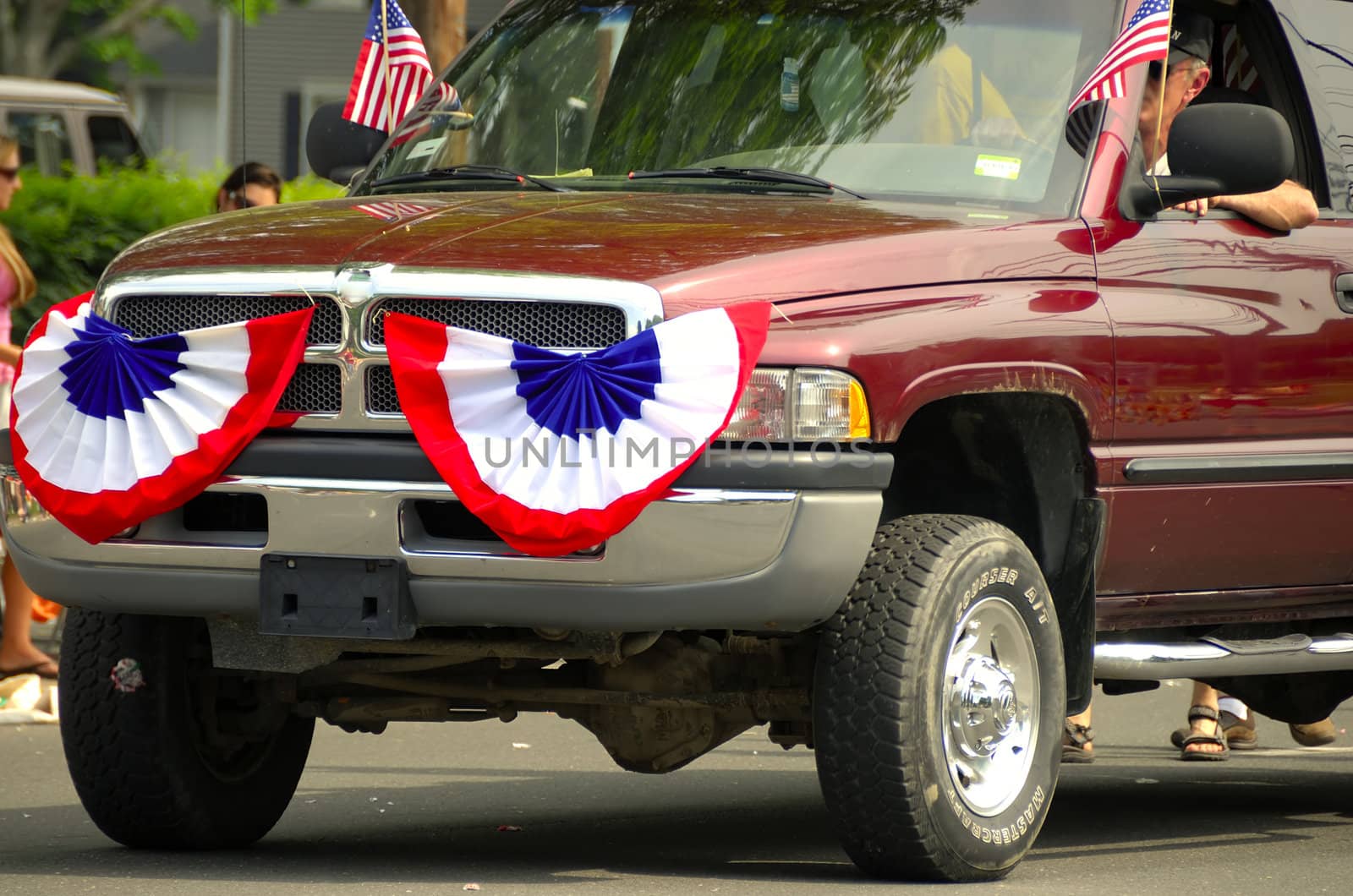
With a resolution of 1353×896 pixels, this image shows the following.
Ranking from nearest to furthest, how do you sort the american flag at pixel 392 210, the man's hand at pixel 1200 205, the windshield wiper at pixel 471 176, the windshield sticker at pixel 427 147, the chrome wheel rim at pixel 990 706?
the chrome wheel rim at pixel 990 706 < the american flag at pixel 392 210 < the windshield wiper at pixel 471 176 < the man's hand at pixel 1200 205 < the windshield sticker at pixel 427 147

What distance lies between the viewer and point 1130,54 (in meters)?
5.98

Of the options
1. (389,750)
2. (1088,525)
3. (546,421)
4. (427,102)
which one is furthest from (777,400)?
(389,750)

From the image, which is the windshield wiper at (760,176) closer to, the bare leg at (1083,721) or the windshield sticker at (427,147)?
the windshield sticker at (427,147)

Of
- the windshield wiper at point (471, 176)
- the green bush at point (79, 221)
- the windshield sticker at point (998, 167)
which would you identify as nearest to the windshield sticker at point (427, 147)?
the windshield wiper at point (471, 176)

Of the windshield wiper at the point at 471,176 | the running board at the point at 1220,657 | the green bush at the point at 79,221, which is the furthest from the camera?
the green bush at the point at 79,221

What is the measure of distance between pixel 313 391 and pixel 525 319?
509mm

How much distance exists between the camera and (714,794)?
25.1ft

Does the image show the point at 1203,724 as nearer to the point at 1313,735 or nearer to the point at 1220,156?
the point at 1313,735

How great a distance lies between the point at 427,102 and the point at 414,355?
216 cm

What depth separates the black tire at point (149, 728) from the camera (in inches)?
228

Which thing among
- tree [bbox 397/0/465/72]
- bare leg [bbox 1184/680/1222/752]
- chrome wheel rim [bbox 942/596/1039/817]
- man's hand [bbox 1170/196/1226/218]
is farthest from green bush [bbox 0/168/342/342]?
chrome wheel rim [bbox 942/596/1039/817]

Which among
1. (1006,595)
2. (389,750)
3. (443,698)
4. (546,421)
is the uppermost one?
(546,421)

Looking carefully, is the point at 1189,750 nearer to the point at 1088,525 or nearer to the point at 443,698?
the point at 1088,525

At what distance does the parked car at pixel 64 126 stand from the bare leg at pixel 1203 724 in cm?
1162
